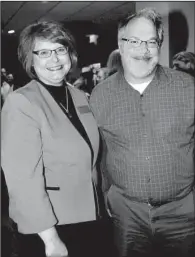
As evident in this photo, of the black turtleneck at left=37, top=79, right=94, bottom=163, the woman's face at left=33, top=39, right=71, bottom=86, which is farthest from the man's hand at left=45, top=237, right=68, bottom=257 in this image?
the woman's face at left=33, top=39, right=71, bottom=86

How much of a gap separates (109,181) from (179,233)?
1.40 ft

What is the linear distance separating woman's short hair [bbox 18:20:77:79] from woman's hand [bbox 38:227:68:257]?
2.28ft

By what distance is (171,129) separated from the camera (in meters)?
1.44

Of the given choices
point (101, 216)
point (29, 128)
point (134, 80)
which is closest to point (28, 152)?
point (29, 128)

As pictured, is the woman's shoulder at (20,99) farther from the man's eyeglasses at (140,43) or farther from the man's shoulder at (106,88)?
the man's eyeglasses at (140,43)

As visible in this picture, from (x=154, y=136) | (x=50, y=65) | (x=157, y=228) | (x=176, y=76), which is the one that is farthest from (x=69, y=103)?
(x=157, y=228)

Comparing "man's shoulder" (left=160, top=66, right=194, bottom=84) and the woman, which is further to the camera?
"man's shoulder" (left=160, top=66, right=194, bottom=84)

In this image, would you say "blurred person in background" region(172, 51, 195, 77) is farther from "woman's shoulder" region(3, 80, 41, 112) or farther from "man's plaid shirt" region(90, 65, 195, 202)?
"woman's shoulder" region(3, 80, 41, 112)

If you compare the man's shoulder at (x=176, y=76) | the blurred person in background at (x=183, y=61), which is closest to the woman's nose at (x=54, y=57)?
the man's shoulder at (x=176, y=76)

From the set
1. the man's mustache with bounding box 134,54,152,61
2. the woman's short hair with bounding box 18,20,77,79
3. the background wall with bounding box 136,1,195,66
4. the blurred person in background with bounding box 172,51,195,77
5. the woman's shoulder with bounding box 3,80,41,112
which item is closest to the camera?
the woman's shoulder with bounding box 3,80,41,112

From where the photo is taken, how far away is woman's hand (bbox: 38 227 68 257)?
1229 millimetres

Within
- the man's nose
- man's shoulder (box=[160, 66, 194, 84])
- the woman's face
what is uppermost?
the man's nose

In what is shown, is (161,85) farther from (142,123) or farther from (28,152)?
(28,152)

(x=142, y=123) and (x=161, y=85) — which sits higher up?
(x=161, y=85)
